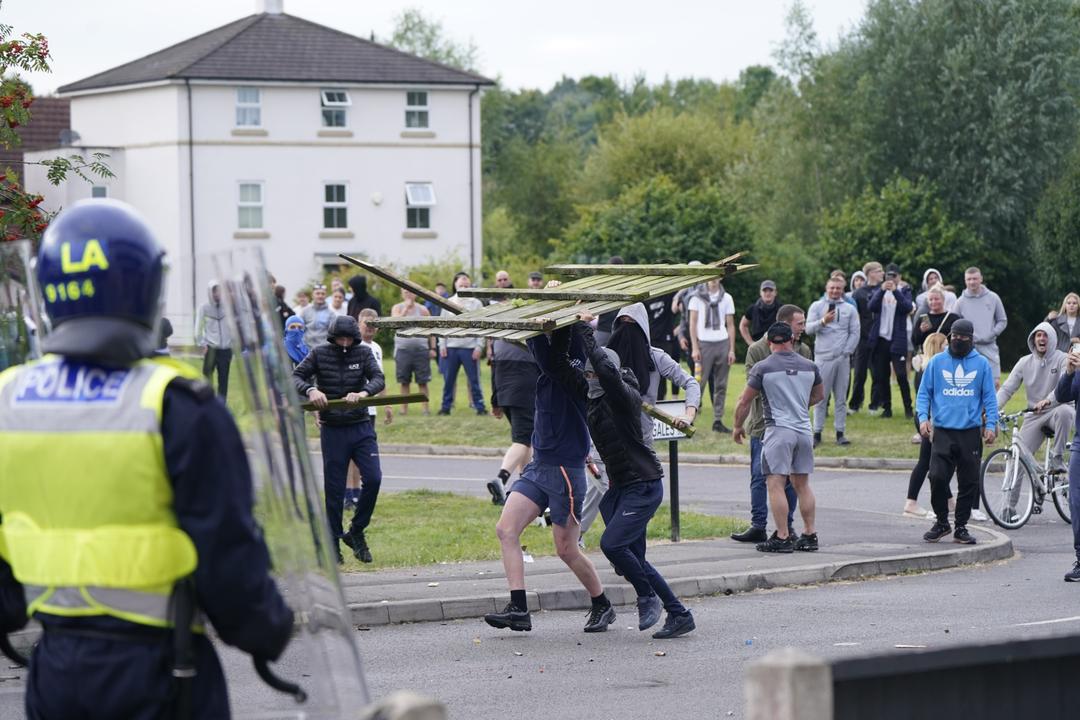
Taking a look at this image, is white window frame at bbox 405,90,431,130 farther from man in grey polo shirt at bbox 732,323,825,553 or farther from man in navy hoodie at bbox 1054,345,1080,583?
man in navy hoodie at bbox 1054,345,1080,583

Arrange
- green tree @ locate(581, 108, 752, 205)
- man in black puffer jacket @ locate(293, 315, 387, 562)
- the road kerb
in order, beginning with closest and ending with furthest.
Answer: the road kerb, man in black puffer jacket @ locate(293, 315, 387, 562), green tree @ locate(581, 108, 752, 205)

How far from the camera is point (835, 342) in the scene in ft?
66.3

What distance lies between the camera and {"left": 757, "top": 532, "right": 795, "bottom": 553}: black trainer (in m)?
13.1

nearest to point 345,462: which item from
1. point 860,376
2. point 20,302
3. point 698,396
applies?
point 698,396

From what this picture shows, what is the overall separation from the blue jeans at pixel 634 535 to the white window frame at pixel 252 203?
46.6 meters

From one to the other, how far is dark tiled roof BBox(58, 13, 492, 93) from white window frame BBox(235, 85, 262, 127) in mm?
487

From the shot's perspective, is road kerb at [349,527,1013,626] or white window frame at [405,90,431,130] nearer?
road kerb at [349,527,1013,626]

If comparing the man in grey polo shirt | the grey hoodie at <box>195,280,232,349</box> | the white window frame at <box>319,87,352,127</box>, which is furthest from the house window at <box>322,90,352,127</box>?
the grey hoodie at <box>195,280,232,349</box>

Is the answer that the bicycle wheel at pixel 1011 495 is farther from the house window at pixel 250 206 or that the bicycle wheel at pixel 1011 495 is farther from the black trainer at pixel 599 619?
the house window at pixel 250 206

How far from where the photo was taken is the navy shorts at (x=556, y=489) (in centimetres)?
953

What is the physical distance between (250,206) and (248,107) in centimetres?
331

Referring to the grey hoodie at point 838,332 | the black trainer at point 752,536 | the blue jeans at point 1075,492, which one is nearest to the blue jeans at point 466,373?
the grey hoodie at point 838,332

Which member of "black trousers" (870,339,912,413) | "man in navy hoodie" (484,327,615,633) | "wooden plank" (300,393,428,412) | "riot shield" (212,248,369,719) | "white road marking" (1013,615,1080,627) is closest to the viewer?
"riot shield" (212,248,369,719)

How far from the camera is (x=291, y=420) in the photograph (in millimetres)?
3992
